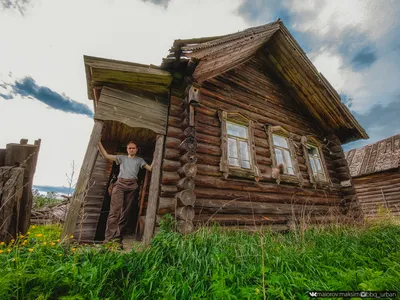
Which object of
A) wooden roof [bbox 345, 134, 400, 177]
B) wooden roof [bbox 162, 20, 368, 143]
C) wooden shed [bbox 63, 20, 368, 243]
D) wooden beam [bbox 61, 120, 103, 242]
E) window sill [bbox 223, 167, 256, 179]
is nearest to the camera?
wooden beam [bbox 61, 120, 103, 242]

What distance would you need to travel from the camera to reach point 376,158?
1448 cm

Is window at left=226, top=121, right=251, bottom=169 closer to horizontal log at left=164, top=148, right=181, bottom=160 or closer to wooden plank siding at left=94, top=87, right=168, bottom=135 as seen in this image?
horizontal log at left=164, top=148, right=181, bottom=160

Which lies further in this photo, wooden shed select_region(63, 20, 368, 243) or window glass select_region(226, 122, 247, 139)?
window glass select_region(226, 122, 247, 139)

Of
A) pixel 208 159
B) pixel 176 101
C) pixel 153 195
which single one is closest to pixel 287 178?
pixel 208 159

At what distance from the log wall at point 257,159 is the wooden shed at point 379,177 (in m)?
8.24

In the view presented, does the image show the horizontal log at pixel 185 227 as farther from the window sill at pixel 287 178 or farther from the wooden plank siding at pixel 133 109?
the window sill at pixel 287 178

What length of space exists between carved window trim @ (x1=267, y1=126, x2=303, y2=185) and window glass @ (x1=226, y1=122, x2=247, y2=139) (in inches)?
37.4

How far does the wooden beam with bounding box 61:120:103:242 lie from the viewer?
121 inches

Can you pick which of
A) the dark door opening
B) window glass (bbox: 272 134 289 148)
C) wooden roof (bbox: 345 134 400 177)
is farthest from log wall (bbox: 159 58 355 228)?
wooden roof (bbox: 345 134 400 177)

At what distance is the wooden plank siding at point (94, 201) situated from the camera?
5246 mm

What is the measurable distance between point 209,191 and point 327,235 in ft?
10.2

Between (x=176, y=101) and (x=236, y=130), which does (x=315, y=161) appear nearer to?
(x=236, y=130)

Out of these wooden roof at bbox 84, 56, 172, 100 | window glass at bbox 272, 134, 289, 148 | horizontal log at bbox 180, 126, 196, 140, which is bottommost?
horizontal log at bbox 180, 126, 196, 140

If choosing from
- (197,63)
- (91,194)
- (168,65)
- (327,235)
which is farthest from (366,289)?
(91,194)
